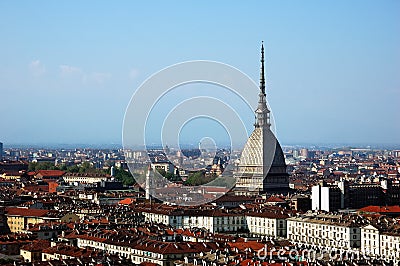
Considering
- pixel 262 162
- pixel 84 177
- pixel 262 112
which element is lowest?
pixel 84 177

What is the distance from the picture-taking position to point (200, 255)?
1390 inches

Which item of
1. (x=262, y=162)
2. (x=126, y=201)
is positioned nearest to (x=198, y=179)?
(x=262, y=162)

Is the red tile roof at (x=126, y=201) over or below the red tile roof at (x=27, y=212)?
over

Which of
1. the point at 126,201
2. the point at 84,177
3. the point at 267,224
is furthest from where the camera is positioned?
the point at 84,177

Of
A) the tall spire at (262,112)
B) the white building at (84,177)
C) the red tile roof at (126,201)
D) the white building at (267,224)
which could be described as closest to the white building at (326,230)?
the white building at (267,224)

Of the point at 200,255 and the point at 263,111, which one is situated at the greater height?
the point at 263,111

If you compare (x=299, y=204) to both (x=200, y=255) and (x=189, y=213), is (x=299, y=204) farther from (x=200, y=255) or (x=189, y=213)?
(x=200, y=255)

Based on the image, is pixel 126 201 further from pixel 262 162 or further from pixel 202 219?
pixel 262 162

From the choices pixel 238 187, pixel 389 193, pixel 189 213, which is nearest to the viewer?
pixel 189 213

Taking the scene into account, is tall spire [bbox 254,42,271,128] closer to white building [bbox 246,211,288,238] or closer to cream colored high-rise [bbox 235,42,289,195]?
cream colored high-rise [bbox 235,42,289,195]

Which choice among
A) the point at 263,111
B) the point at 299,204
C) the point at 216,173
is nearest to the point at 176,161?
the point at 216,173

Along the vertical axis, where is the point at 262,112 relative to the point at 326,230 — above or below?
above

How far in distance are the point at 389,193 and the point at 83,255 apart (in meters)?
40.0

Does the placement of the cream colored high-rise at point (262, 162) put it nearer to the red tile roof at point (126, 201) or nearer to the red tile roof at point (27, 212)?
the red tile roof at point (126, 201)
